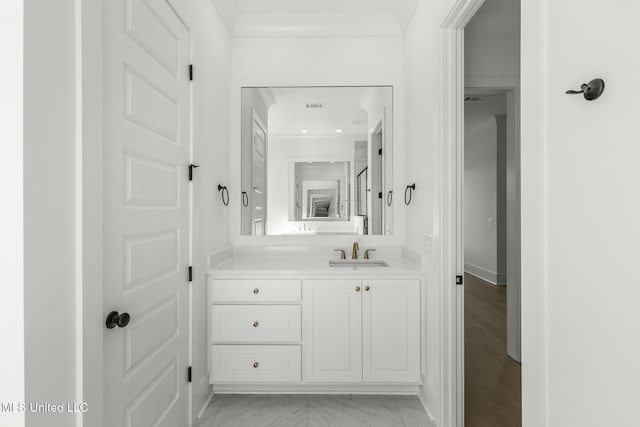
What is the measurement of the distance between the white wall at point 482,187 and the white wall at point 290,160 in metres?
2.91

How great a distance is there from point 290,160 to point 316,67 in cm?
74

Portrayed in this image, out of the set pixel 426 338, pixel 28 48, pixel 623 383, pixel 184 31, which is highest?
pixel 184 31

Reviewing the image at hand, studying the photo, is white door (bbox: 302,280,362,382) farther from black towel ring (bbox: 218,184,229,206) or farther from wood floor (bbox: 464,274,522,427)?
black towel ring (bbox: 218,184,229,206)

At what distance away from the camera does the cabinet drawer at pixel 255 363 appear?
84.7 inches

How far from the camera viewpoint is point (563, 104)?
89 cm

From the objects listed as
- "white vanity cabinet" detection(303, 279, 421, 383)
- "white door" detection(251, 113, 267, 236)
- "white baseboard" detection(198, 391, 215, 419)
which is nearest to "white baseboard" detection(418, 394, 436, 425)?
"white vanity cabinet" detection(303, 279, 421, 383)

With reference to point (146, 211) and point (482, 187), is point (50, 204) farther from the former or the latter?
point (482, 187)

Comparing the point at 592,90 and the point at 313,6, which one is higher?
the point at 313,6

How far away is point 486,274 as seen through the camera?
5609 millimetres

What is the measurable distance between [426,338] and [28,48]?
221 centimetres
